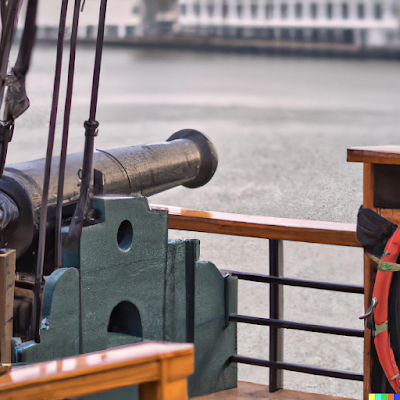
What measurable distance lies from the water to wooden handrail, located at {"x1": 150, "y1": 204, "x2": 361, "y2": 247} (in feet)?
1.43

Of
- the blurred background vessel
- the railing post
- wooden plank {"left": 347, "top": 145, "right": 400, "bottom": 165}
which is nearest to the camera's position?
wooden plank {"left": 347, "top": 145, "right": 400, "bottom": 165}

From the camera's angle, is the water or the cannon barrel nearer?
the cannon barrel

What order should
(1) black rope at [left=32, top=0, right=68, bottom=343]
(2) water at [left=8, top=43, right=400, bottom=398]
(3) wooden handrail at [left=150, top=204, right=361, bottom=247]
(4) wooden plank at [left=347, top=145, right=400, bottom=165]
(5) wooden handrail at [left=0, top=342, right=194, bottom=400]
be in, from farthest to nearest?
(2) water at [left=8, top=43, right=400, bottom=398]
(3) wooden handrail at [left=150, top=204, right=361, bottom=247]
(4) wooden plank at [left=347, top=145, right=400, bottom=165]
(1) black rope at [left=32, top=0, right=68, bottom=343]
(5) wooden handrail at [left=0, top=342, right=194, bottom=400]

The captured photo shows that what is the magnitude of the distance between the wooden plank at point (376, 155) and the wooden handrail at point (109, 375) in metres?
0.70

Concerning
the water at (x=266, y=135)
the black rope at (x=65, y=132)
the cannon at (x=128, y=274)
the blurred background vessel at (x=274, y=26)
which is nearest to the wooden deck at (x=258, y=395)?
the cannon at (x=128, y=274)

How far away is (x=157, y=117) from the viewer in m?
16.3

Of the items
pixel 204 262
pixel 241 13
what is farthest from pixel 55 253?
pixel 241 13

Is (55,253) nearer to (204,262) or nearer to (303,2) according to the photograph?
(204,262)

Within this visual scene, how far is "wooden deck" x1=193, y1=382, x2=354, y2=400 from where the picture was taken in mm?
1392

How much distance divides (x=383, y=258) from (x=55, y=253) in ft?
1.85

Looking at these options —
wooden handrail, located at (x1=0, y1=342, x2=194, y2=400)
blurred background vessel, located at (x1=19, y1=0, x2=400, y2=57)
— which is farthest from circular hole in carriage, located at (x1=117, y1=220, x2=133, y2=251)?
blurred background vessel, located at (x1=19, y1=0, x2=400, y2=57)

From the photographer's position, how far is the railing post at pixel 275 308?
4.59ft

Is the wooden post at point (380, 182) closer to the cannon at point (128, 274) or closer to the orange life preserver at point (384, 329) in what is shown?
the orange life preserver at point (384, 329)

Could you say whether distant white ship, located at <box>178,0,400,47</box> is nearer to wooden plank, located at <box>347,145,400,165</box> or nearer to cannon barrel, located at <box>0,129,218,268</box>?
cannon barrel, located at <box>0,129,218,268</box>
